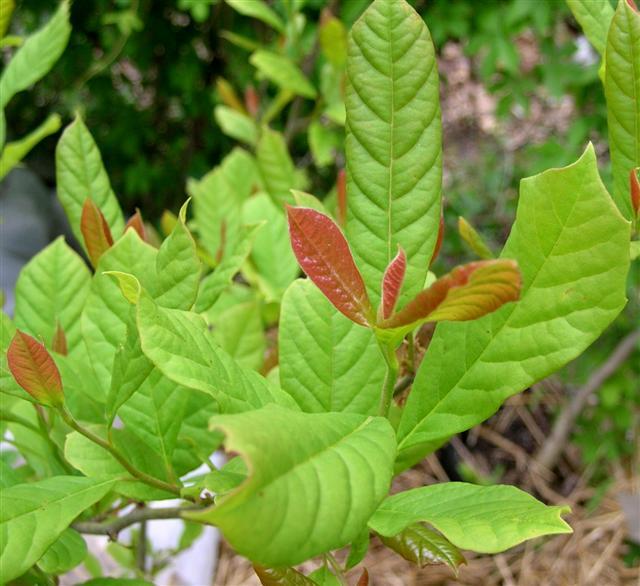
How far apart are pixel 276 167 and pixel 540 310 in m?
0.80

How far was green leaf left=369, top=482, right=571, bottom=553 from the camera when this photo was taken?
1.50 feet

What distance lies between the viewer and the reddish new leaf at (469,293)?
0.42 meters

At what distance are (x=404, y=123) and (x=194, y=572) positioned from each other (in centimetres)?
151

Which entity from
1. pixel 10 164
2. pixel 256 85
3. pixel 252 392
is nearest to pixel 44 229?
pixel 256 85

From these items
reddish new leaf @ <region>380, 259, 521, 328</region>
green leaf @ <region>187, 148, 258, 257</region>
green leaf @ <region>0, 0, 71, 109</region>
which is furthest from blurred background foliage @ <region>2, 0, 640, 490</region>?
reddish new leaf @ <region>380, 259, 521, 328</region>

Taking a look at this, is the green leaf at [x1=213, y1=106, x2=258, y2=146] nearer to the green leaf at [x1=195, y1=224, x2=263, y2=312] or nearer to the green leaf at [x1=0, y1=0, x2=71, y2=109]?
the green leaf at [x1=0, y1=0, x2=71, y2=109]

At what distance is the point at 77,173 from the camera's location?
808 millimetres

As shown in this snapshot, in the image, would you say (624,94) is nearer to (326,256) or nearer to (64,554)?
(326,256)

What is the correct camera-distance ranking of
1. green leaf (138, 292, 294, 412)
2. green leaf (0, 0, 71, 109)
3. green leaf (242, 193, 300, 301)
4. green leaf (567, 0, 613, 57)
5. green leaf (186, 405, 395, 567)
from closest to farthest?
green leaf (186, 405, 395, 567) → green leaf (138, 292, 294, 412) → green leaf (567, 0, 613, 57) → green leaf (0, 0, 71, 109) → green leaf (242, 193, 300, 301)

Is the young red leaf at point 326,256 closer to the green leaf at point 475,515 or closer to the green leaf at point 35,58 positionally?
the green leaf at point 475,515

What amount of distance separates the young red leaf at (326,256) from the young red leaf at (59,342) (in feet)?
1.35

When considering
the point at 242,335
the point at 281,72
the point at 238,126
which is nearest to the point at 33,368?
the point at 242,335

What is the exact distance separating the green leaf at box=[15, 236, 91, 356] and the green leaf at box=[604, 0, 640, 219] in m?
0.59

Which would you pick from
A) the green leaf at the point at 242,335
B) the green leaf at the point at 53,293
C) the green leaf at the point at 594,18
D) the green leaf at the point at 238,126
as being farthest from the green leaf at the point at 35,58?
the green leaf at the point at 238,126
